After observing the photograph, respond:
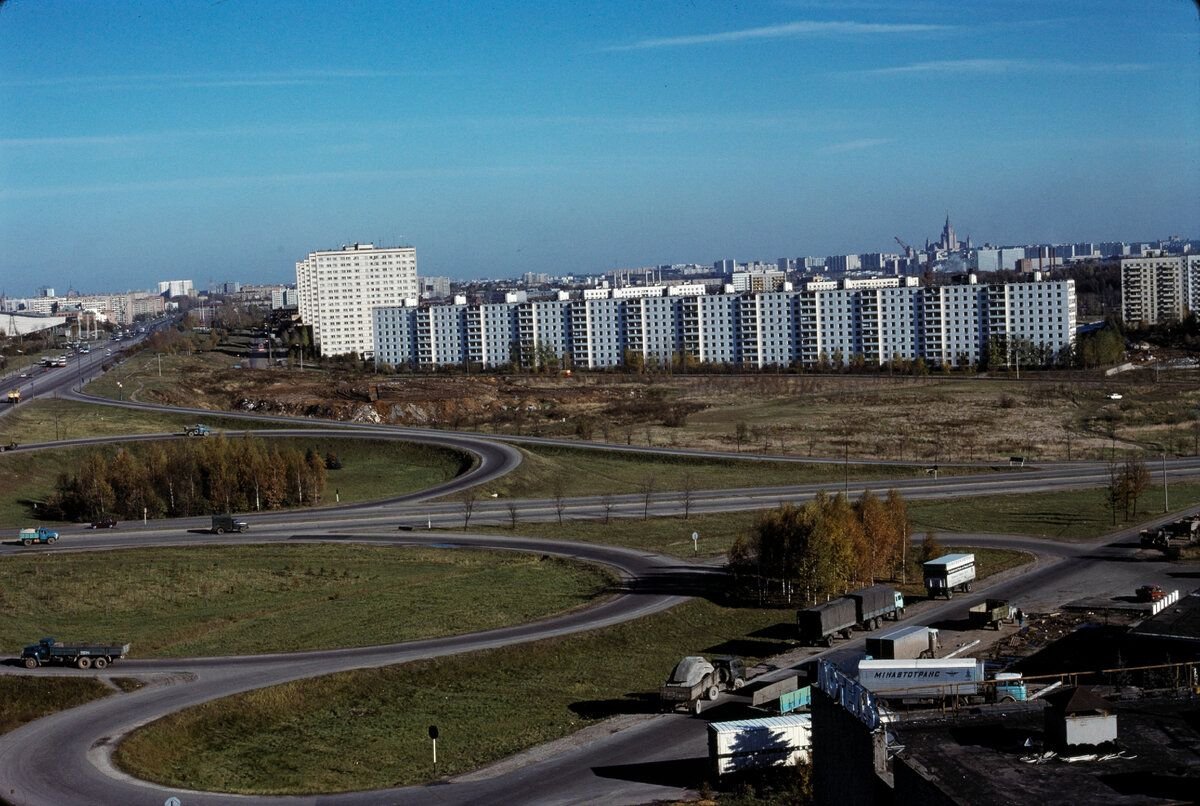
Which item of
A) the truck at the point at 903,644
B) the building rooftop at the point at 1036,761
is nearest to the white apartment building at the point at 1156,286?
the truck at the point at 903,644

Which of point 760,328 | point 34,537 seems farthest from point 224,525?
point 760,328

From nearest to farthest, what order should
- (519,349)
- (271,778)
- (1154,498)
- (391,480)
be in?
(271,778) → (1154,498) → (391,480) → (519,349)

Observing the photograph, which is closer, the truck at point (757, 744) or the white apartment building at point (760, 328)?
the truck at point (757, 744)

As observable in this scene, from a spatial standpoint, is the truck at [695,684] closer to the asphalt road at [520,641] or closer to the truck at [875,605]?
the asphalt road at [520,641]

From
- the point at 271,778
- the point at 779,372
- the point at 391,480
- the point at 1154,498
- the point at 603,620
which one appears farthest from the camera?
the point at 779,372

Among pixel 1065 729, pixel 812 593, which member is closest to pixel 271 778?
pixel 1065 729

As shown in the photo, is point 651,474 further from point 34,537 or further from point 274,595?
point 34,537

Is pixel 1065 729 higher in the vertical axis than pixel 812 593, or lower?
higher

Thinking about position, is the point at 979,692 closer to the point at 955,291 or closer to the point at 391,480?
the point at 391,480
